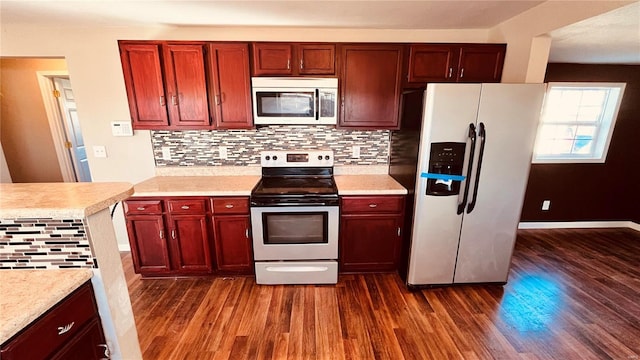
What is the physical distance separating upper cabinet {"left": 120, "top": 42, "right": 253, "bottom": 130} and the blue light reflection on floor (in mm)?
2733

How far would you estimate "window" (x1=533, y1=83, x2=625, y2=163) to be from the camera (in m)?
3.20

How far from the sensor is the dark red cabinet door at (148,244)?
2361mm

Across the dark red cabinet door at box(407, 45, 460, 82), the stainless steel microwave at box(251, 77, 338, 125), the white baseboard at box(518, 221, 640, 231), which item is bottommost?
the white baseboard at box(518, 221, 640, 231)

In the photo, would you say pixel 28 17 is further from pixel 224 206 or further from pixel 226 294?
pixel 226 294

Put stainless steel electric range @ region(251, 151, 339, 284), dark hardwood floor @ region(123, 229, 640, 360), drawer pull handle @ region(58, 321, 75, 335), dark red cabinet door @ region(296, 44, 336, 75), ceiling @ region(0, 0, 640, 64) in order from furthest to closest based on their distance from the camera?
dark red cabinet door @ region(296, 44, 336, 75), stainless steel electric range @ region(251, 151, 339, 284), ceiling @ region(0, 0, 640, 64), dark hardwood floor @ region(123, 229, 640, 360), drawer pull handle @ region(58, 321, 75, 335)

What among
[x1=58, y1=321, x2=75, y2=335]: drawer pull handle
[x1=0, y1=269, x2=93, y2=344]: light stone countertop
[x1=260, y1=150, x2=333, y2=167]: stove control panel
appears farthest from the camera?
[x1=260, y1=150, x2=333, y2=167]: stove control panel

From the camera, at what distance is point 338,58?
2.40 m

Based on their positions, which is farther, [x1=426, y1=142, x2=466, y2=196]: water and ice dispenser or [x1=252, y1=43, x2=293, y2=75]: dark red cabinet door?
[x1=252, y1=43, x2=293, y2=75]: dark red cabinet door

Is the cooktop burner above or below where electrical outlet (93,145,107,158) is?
below

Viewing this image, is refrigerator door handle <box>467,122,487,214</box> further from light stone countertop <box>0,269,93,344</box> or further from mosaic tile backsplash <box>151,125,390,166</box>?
light stone countertop <box>0,269,93,344</box>

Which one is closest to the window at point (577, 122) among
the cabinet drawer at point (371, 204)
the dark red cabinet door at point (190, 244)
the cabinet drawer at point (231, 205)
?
the cabinet drawer at point (371, 204)

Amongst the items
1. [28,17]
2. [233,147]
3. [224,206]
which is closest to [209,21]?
[233,147]

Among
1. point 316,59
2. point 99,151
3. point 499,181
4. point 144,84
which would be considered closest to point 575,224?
point 499,181

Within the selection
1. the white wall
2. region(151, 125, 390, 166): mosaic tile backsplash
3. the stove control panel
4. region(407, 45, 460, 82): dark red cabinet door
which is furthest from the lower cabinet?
the white wall
